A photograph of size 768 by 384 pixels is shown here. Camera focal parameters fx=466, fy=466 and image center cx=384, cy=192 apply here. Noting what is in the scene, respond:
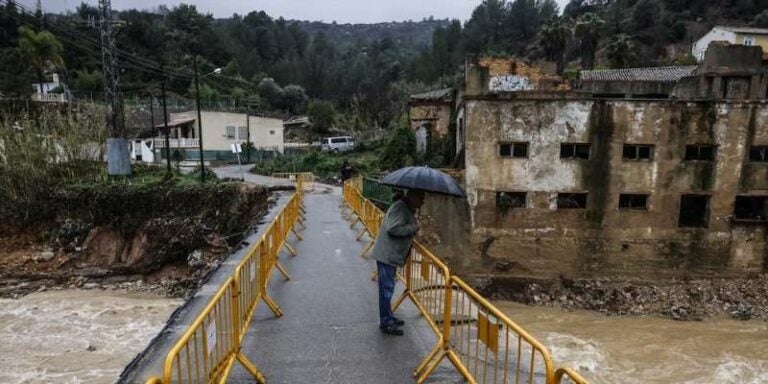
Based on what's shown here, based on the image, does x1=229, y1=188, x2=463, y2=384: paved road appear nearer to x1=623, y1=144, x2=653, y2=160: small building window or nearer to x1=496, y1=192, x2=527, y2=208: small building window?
x1=496, y1=192, x2=527, y2=208: small building window

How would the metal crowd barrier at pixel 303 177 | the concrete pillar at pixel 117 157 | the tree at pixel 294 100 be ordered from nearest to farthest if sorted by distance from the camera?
the concrete pillar at pixel 117 157 < the metal crowd barrier at pixel 303 177 < the tree at pixel 294 100

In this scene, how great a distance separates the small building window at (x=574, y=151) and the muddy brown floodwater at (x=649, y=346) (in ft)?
19.3

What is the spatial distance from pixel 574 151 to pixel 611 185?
1.92 meters

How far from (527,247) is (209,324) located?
16229 mm

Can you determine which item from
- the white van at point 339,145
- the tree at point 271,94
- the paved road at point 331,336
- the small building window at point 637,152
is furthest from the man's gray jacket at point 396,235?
the tree at point 271,94

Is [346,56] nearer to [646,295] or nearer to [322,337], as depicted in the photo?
[646,295]

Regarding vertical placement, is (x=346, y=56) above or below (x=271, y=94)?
above

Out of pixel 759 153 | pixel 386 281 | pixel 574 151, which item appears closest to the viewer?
pixel 386 281

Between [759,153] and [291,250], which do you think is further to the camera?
[759,153]

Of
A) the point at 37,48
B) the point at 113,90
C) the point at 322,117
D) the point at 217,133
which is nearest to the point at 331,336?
the point at 113,90

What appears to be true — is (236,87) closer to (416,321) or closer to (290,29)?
(290,29)

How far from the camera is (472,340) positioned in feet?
19.3

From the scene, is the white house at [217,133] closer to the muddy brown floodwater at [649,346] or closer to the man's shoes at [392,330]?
the muddy brown floodwater at [649,346]

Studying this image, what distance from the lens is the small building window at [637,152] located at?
1789cm
